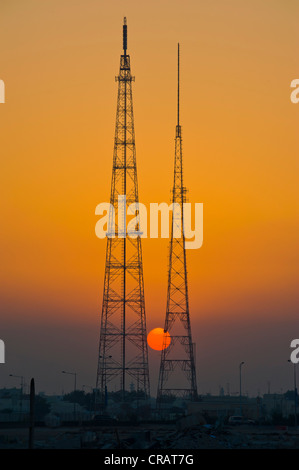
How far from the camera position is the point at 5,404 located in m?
168

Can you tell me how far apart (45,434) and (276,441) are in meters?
23.1

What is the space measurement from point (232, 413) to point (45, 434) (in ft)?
181

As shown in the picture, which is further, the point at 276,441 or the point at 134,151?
the point at 134,151

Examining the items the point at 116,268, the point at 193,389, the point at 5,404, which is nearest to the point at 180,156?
the point at 116,268
